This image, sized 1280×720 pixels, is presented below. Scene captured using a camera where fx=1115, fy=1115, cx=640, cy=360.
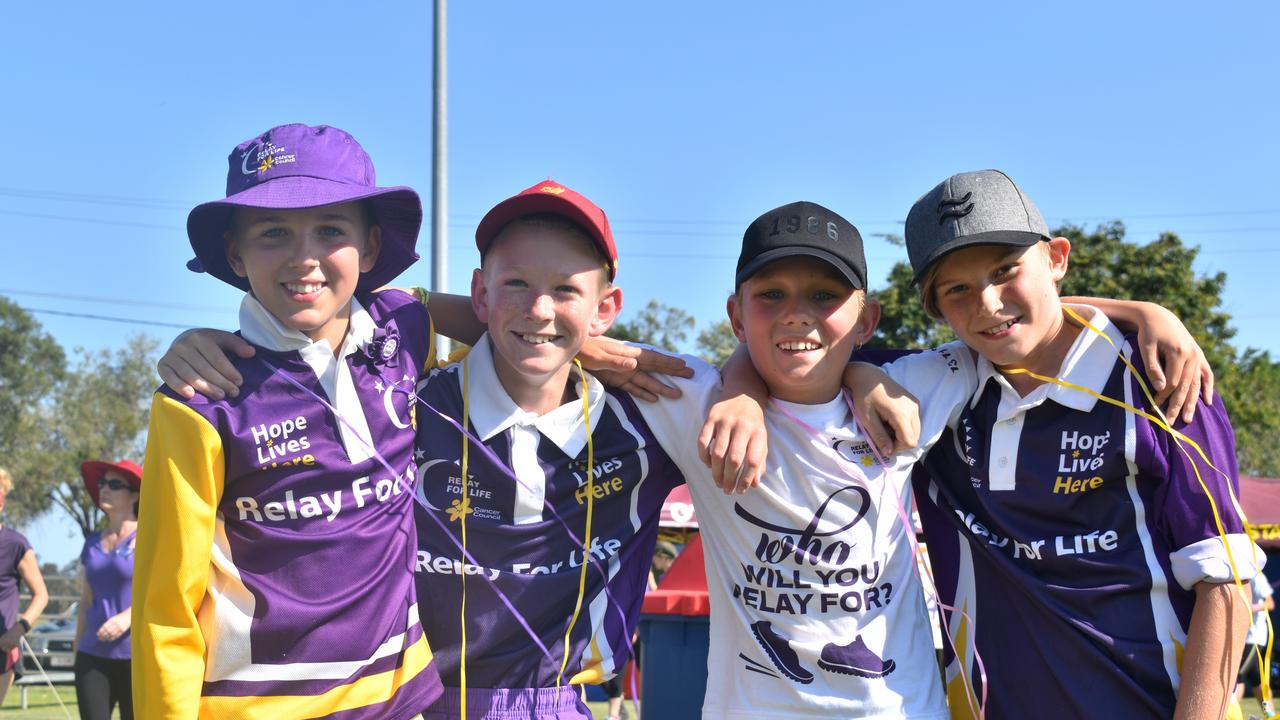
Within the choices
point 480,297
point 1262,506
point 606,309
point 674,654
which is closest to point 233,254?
point 480,297

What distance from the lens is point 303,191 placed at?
2.98m

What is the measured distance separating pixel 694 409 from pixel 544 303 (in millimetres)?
579

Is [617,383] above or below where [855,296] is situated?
below

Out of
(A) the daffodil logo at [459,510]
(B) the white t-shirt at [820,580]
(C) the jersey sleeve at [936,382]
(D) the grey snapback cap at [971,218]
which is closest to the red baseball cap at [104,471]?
(A) the daffodil logo at [459,510]

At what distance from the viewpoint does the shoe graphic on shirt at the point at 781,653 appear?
313cm

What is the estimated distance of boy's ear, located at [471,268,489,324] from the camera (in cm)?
340

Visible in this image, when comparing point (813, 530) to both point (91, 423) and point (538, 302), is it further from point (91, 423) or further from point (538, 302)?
point (91, 423)

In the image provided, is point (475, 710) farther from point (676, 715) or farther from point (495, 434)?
point (676, 715)

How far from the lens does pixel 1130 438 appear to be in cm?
309

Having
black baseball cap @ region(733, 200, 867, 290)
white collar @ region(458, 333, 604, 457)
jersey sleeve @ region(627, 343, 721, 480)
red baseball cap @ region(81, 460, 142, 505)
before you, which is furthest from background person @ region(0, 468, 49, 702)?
black baseball cap @ region(733, 200, 867, 290)

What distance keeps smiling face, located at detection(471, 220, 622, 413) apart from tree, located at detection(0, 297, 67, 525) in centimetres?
4290

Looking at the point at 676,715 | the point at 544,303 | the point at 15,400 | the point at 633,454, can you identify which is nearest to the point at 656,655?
the point at 676,715

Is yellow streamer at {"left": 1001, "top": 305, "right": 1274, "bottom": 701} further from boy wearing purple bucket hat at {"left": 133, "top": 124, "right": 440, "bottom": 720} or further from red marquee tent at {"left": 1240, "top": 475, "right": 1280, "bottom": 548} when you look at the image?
red marquee tent at {"left": 1240, "top": 475, "right": 1280, "bottom": 548}

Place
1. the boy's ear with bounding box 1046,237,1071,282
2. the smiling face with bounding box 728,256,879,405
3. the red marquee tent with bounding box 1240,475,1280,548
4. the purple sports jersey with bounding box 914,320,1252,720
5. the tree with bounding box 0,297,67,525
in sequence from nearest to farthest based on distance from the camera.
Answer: the purple sports jersey with bounding box 914,320,1252,720, the smiling face with bounding box 728,256,879,405, the boy's ear with bounding box 1046,237,1071,282, the red marquee tent with bounding box 1240,475,1280,548, the tree with bounding box 0,297,67,525
